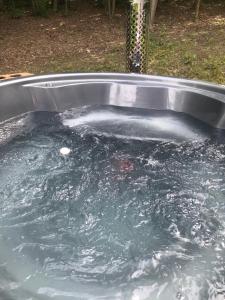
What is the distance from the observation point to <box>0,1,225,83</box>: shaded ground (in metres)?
4.06

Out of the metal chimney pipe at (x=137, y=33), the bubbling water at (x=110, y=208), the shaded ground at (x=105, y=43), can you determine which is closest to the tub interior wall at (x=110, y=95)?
the bubbling water at (x=110, y=208)

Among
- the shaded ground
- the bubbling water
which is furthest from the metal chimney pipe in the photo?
the shaded ground

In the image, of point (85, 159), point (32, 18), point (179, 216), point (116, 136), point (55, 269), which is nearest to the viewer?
point (55, 269)

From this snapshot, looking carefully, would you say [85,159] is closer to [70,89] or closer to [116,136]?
[116,136]

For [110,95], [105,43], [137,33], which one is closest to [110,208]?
[110,95]

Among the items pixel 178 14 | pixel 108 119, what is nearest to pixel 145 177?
pixel 108 119

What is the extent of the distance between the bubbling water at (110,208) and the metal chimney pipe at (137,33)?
37 centimetres

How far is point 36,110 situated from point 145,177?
0.98 m

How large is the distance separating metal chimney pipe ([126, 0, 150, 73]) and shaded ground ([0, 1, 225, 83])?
1.08 metres

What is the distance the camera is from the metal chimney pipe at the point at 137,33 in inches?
106

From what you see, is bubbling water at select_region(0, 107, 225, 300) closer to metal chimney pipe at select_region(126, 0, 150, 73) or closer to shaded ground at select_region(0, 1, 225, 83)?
metal chimney pipe at select_region(126, 0, 150, 73)

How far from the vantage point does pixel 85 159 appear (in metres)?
2.49

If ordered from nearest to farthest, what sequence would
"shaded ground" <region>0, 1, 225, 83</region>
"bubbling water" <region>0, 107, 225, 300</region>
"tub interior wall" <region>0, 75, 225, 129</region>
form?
"bubbling water" <region>0, 107, 225, 300</region> → "tub interior wall" <region>0, 75, 225, 129</region> → "shaded ground" <region>0, 1, 225, 83</region>

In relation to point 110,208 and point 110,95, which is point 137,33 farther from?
point 110,208
